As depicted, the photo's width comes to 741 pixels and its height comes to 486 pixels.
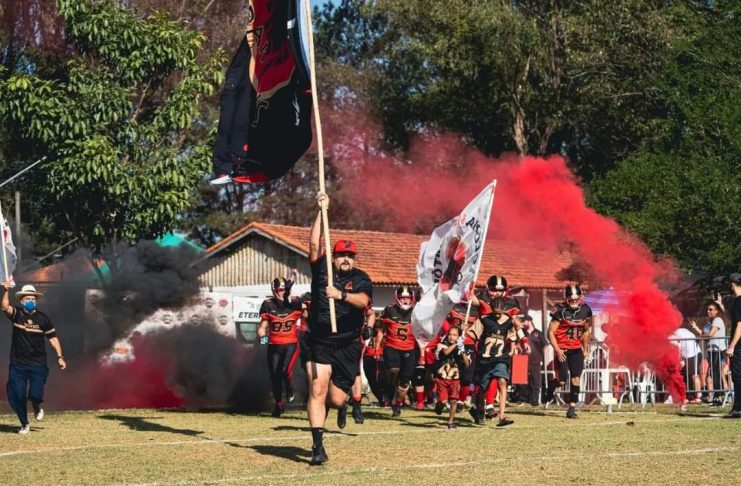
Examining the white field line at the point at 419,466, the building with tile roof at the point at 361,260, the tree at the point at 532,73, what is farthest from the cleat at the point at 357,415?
the tree at the point at 532,73

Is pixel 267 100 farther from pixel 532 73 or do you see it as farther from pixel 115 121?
pixel 532 73

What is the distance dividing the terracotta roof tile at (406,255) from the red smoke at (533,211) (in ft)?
2.56

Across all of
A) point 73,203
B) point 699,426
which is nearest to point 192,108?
point 73,203

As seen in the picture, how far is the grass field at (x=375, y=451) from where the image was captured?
10.7 m

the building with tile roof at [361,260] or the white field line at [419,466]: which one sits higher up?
A: the building with tile roof at [361,260]

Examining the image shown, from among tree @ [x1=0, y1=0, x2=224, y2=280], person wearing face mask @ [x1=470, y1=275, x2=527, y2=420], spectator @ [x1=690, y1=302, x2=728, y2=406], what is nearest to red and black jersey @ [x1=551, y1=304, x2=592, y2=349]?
person wearing face mask @ [x1=470, y1=275, x2=527, y2=420]

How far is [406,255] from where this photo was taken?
36.8 m

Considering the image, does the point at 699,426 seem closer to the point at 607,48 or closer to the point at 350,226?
the point at 607,48

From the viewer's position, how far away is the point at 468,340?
837 inches

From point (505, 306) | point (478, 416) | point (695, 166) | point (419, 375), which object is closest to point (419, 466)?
point (505, 306)

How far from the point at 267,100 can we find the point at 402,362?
26.0ft

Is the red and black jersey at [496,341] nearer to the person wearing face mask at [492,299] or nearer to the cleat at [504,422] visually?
the person wearing face mask at [492,299]

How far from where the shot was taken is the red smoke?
2495 cm

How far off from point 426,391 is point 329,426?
22.6 feet
